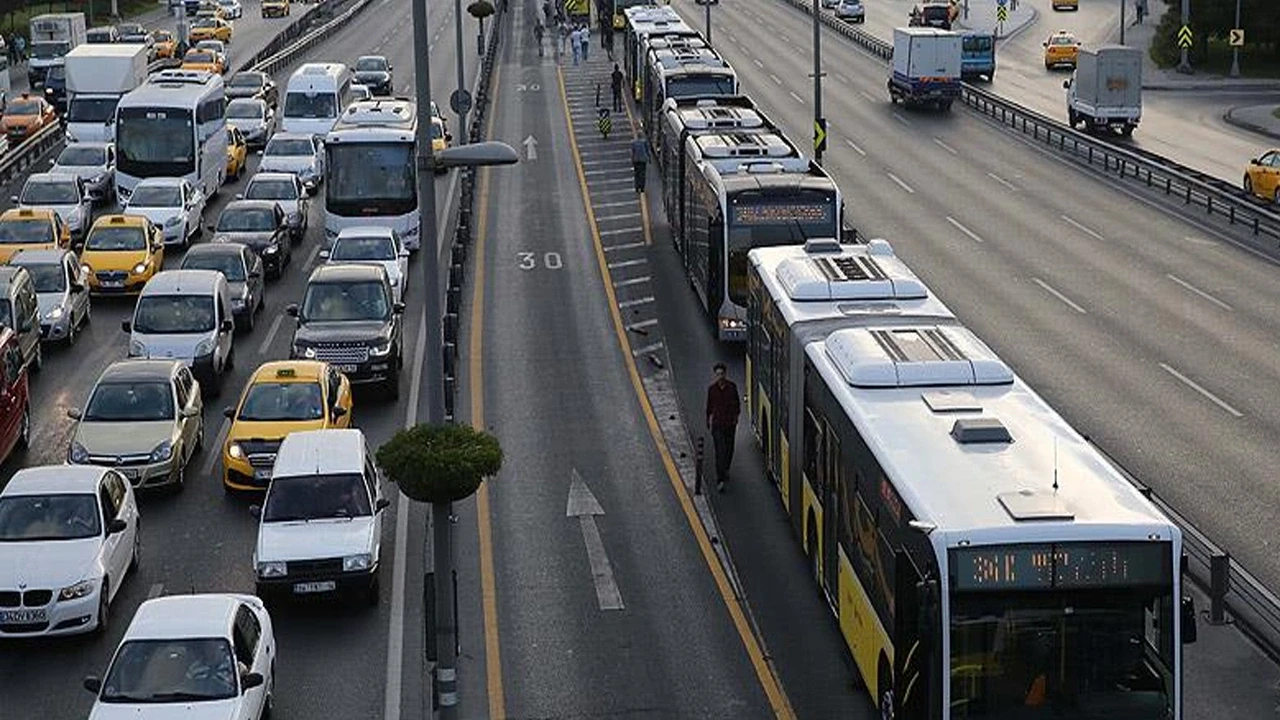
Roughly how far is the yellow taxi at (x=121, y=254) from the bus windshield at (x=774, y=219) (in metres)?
13.7

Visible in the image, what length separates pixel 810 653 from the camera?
2203 centimetres

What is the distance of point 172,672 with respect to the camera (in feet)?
62.5

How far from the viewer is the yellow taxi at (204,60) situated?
259ft

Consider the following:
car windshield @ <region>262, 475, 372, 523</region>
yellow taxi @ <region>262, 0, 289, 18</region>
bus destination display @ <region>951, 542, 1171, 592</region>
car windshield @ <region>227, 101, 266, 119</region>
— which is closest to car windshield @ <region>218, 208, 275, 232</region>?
car windshield @ <region>262, 475, 372, 523</region>

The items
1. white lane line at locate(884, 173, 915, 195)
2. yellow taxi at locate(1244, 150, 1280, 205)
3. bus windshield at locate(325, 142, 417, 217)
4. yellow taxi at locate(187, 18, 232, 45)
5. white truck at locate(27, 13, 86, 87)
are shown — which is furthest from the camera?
yellow taxi at locate(187, 18, 232, 45)

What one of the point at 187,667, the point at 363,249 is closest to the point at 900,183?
the point at 363,249

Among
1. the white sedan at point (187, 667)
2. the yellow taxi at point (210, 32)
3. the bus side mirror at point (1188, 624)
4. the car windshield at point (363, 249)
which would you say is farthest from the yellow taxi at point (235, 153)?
the bus side mirror at point (1188, 624)

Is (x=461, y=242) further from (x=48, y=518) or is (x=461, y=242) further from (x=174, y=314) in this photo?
(x=48, y=518)

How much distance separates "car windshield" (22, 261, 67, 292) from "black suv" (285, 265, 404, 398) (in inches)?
246

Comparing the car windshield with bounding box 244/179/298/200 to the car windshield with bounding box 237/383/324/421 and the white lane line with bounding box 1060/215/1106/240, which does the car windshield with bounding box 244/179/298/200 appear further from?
the car windshield with bounding box 237/383/324/421

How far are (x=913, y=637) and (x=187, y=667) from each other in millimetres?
7099

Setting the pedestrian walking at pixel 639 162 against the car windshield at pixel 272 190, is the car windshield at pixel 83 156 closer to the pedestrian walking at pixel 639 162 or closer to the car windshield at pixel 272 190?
the car windshield at pixel 272 190

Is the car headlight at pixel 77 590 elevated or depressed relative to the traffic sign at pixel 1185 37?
elevated

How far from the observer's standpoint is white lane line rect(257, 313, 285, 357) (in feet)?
125
